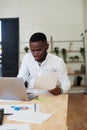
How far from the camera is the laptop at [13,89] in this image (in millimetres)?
2051

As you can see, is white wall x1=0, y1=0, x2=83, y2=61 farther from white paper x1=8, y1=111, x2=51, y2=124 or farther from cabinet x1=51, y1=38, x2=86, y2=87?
white paper x1=8, y1=111, x2=51, y2=124

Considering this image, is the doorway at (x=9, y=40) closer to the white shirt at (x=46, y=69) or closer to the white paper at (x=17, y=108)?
the white shirt at (x=46, y=69)

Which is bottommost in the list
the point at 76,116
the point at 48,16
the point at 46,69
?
the point at 76,116

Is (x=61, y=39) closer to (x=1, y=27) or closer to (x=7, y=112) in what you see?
(x=1, y=27)

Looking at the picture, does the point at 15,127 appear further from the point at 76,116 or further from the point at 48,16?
the point at 48,16

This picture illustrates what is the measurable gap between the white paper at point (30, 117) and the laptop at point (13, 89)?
0.47m

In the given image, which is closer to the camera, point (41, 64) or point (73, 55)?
point (41, 64)

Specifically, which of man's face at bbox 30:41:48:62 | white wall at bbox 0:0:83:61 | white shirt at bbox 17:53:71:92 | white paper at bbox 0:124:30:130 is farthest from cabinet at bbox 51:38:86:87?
white paper at bbox 0:124:30:130

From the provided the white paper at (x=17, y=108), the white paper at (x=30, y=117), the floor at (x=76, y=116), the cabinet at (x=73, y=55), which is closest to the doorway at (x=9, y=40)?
the cabinet at (x=73, y=55)

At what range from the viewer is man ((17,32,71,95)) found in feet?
7.61

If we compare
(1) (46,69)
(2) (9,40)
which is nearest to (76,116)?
(1) (46,69)

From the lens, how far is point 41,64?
248 centimetres

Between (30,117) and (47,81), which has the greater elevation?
(47,81)

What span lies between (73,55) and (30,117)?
5.35 m
